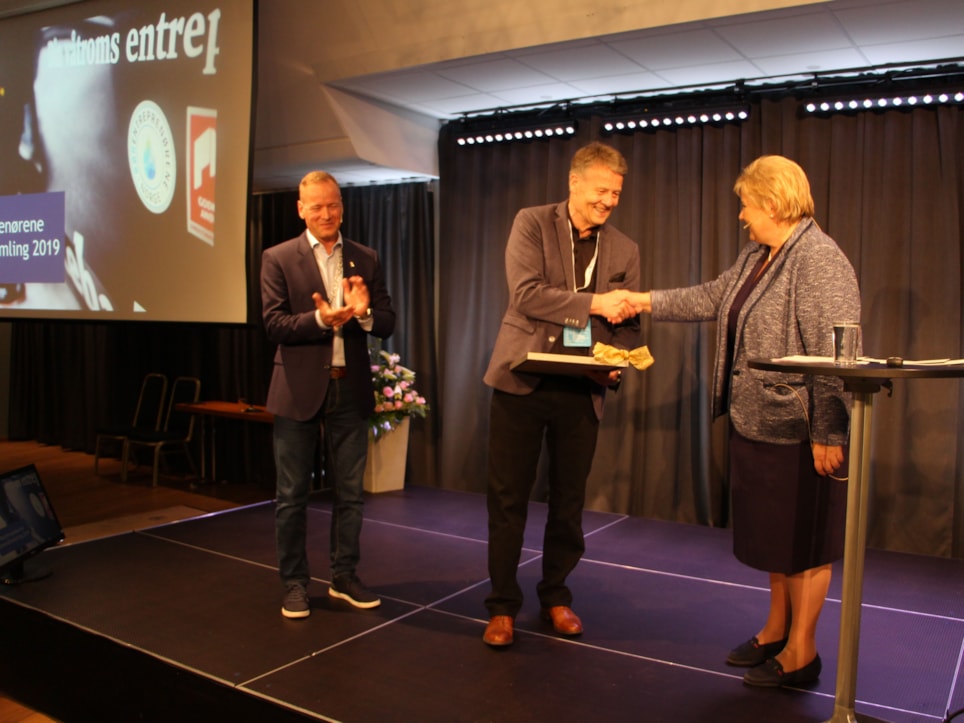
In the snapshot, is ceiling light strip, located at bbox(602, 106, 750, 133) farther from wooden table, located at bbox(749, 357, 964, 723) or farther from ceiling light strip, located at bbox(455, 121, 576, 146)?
wooden table, located at bbox(749, 357, 964, 723)

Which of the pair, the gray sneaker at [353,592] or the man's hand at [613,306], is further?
the gray sneaker at [353,592]

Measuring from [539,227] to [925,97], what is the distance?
233cm

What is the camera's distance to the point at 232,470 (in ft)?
21.5

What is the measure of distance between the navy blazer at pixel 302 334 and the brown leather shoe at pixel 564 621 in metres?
0.92

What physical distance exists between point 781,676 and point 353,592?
146 cm

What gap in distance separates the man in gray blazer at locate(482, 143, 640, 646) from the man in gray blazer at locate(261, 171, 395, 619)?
0.53m

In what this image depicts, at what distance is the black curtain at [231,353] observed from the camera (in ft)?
18.9

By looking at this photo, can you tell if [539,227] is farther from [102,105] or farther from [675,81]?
[102,105]

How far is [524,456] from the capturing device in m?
2.79

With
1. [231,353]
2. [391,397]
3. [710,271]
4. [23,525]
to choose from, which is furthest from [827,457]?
[231,353]

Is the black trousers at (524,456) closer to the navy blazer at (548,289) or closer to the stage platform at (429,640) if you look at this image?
the navy blazer at (548,289)

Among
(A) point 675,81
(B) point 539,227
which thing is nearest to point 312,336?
(B) point 539,227

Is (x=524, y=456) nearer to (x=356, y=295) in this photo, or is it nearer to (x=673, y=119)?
(x=356, y=295)

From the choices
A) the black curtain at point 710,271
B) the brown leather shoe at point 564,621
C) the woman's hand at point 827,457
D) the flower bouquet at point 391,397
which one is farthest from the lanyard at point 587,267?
the flower bouquet at point 391,397
